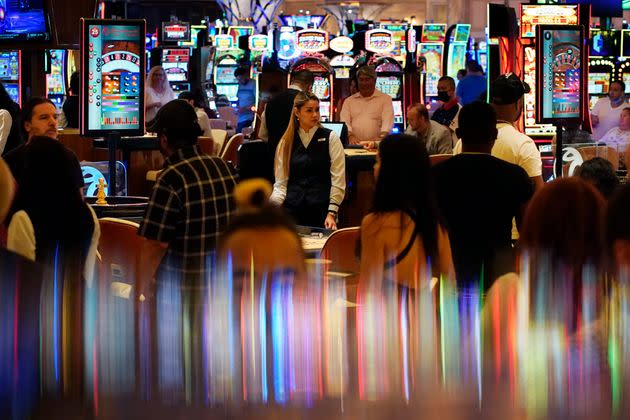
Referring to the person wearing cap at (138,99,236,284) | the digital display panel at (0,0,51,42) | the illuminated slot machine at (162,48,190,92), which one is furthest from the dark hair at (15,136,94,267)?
the illuminated slot machine at (162,48,190,92)

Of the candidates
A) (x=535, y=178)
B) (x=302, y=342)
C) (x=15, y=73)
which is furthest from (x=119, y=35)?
(x=302, y=342)

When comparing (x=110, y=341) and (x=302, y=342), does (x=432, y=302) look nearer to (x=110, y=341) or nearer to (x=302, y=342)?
(x=302, y=342)

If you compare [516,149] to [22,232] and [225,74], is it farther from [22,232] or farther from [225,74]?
[225,74]

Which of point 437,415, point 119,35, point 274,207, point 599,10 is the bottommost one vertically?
point 437,415

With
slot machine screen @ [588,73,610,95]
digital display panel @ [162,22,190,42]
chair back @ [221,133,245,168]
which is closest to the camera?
chair back @ [221,133,245,168]

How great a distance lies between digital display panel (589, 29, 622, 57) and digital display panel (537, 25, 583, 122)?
24.2 ft

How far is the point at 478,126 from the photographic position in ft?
12.7

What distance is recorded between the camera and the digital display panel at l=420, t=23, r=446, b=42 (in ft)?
64.0

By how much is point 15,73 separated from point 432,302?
33.0 feet

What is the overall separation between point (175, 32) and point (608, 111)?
506 inches

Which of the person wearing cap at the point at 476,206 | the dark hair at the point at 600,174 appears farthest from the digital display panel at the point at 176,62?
the person wearing cap at the point at 476,206

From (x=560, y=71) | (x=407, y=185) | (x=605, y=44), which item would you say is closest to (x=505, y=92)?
(x=407, y=185)

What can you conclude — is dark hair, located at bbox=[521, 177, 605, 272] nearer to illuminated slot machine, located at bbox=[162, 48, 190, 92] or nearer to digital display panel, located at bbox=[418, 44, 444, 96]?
digital display panel, located at bbox=[418, 44, 444, 96]

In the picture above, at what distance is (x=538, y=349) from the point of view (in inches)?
45.0
